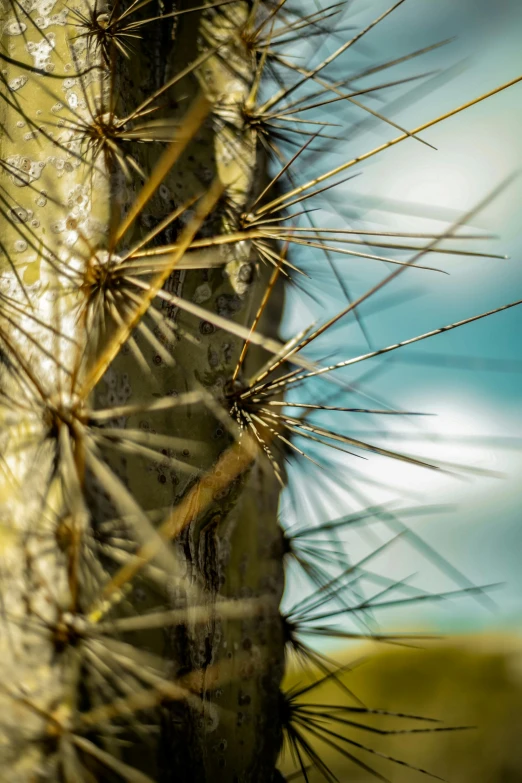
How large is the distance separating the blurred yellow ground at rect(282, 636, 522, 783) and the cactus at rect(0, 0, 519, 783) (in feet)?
3.33

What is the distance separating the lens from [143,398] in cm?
54

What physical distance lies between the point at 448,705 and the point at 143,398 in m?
1.88

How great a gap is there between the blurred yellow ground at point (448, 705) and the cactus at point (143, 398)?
3.33ft

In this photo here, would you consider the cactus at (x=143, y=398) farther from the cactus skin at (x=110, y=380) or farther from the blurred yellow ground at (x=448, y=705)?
the blurred yellow ground at (x=448, y=705)

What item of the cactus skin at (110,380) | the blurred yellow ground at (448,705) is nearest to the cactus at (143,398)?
the cactus skin at (110,380)

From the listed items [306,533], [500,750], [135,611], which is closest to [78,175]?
[135,611]

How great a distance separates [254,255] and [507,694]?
70.3 inches

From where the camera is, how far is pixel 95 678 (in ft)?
1.49

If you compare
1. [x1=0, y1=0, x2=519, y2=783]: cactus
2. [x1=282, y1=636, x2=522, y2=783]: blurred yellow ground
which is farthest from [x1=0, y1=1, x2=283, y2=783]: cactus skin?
[x1=282, y1=636, x2=522, y2=783]: blurred yellow ground

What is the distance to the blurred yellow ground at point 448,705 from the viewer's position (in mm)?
1652

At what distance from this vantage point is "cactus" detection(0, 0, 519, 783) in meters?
0.45

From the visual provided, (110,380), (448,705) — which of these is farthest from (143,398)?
(448,705)

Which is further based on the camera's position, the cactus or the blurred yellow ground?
the blurred yellow ground

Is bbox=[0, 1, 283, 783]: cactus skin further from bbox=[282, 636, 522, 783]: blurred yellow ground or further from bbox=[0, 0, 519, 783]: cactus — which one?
bbox=[282, 636, 522, 783]: blurred yellow ground
